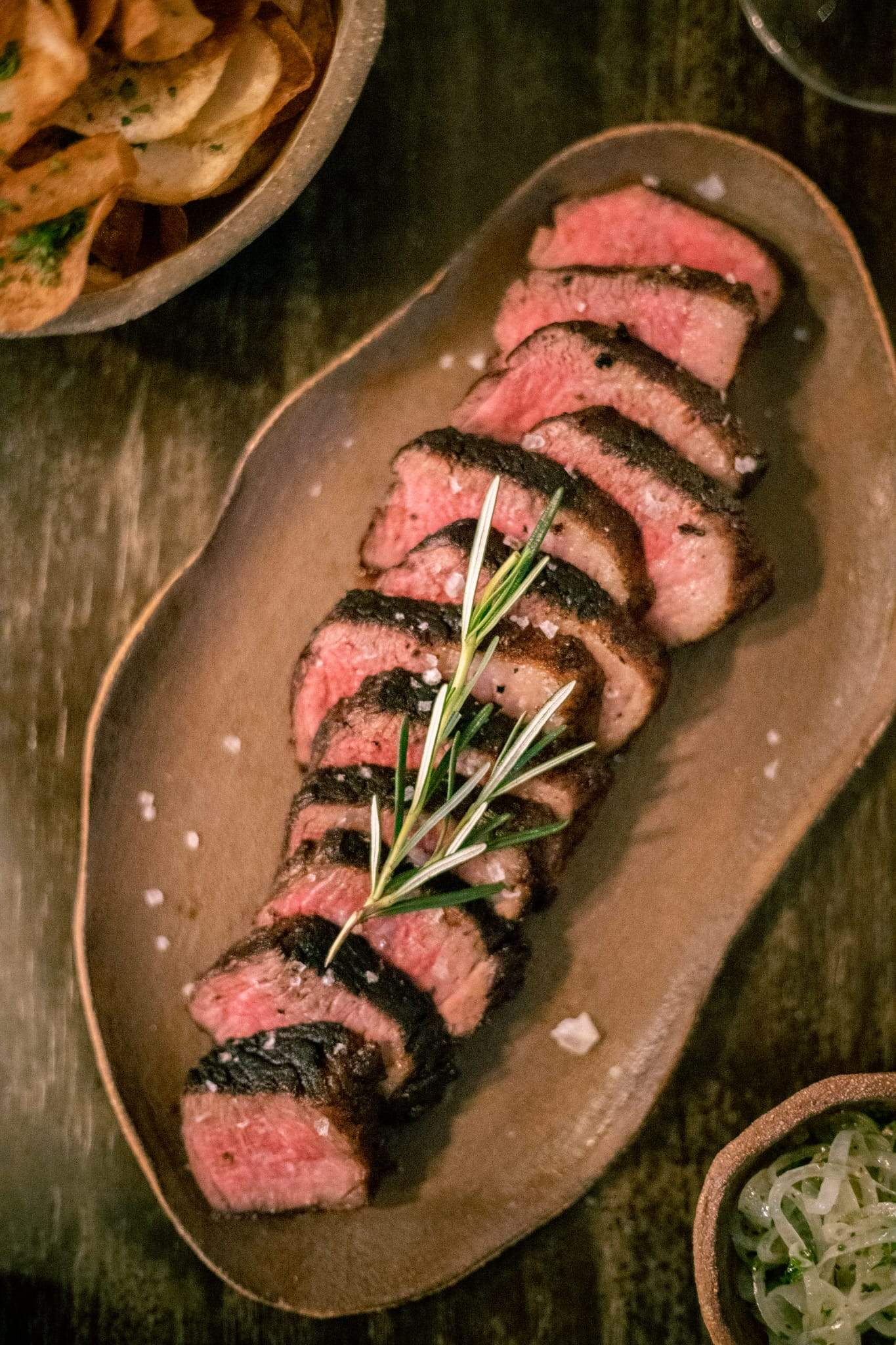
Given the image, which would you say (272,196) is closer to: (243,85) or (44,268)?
(243,85)

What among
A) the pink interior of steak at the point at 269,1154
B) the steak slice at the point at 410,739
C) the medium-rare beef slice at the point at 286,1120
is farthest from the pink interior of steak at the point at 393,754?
the pink interior of steak at the point at 269,1154

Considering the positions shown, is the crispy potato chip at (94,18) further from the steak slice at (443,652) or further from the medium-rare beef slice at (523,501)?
the steak slice at (443,652)

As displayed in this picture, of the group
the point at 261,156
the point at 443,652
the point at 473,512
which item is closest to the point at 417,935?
the point at 443,652

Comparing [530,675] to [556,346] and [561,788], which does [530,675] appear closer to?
[561,788]

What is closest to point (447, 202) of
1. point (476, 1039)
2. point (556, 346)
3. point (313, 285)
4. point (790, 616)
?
point (313, 285)

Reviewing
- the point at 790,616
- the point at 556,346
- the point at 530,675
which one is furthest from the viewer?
the point at 790,616
